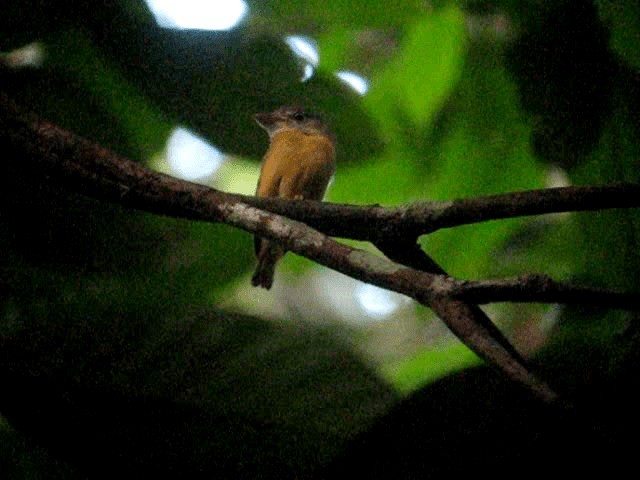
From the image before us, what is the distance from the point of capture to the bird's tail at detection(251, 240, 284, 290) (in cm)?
189

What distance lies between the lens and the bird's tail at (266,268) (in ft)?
6.20

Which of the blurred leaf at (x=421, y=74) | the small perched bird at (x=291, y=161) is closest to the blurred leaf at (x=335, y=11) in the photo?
the blurred leaf at (x=421, y=74)

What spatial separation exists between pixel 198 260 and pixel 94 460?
438mm

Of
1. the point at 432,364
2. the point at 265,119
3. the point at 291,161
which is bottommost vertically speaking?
the point at 432,364

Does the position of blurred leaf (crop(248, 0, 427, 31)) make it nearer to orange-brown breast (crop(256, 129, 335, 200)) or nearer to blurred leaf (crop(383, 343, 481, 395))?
orange-brown breast (crop(256, 129, 335, 200))

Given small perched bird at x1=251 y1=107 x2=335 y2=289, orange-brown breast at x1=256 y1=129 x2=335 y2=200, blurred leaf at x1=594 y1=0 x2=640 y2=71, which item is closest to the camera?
blurred leaf at x1=594 y1=0 x2=640 y2=71

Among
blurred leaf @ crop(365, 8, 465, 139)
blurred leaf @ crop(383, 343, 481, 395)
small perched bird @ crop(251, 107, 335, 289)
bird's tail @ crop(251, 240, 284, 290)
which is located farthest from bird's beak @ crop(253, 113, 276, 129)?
blurred leaf @ crop(383, 343, 481, 395)

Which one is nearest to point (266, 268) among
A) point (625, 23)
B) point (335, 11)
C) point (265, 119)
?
point (265, 119)

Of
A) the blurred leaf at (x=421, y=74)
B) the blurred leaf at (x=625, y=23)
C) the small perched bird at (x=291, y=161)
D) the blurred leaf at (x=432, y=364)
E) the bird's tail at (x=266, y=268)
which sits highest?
the blurred leaf at (x=421, y=74)

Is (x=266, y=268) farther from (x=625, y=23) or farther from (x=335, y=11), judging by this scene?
(x=625, y=23)

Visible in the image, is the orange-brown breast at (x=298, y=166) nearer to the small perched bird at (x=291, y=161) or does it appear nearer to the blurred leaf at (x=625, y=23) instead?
the small perched bird at (x=291, y=161)

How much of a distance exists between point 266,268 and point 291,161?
359 millimetres

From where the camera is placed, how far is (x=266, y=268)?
2.01 m

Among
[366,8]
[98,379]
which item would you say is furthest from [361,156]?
[98,379]
